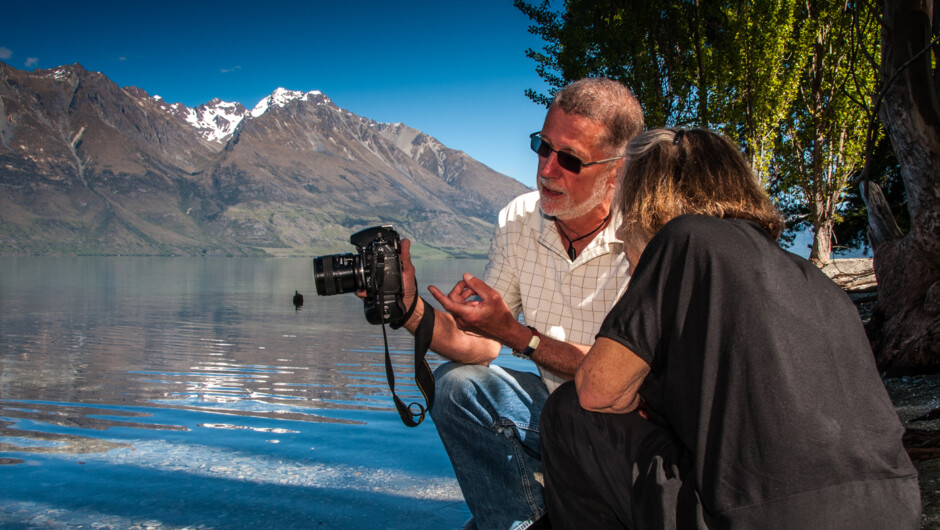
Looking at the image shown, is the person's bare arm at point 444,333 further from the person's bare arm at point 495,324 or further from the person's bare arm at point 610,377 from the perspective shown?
the person's bare arm at point 610,377

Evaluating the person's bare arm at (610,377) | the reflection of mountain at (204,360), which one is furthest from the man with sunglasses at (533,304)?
the reflection of mountain at (204,360)

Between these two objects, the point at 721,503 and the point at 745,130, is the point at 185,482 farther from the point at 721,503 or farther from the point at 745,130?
the point at 745,130

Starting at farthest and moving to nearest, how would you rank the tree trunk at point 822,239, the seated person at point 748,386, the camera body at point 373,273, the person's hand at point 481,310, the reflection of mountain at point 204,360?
the tree trunk at point 822,239
the reflection of mountain at point 204,360
the camera body at point 373,273
the person's hand at point 481,310
the seated person at point 748,386

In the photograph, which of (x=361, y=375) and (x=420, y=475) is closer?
(x=420, y=475)

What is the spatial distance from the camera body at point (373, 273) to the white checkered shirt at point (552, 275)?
750 mm

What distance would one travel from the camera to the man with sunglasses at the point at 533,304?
3082mm

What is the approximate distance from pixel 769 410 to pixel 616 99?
2423mm

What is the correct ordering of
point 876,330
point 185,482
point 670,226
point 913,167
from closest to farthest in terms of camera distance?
point 670,226
point 185,482
point 913,167
point 876,330

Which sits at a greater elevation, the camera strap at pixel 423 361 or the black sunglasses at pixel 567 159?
the black sunglasses at pixel 567 159

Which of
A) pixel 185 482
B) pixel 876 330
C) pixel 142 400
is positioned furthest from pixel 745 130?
pixel 185 482

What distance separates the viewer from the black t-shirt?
1.62 metres

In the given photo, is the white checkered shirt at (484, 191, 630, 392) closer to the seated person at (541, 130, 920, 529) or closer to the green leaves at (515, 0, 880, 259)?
the seated person at (541, 130, 920, 529)

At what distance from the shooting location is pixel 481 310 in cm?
304

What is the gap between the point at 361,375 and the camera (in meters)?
10.3
